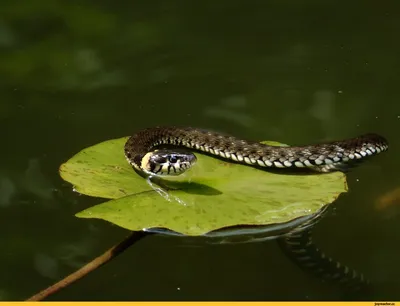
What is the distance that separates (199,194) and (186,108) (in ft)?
6.85

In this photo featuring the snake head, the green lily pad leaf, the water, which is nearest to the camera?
the green lily pad leaf

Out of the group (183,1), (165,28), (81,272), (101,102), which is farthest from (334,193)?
(183,1)

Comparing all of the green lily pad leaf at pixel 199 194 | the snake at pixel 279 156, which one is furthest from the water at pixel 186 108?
the green lily pad leaf at pixel 199 194

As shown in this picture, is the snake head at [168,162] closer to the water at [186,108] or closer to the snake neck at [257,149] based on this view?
the snake neck at [257,149]

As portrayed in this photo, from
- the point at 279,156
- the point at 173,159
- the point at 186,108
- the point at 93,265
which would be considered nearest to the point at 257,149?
the point at 279,156

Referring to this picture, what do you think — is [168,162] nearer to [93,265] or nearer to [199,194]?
[199,194]

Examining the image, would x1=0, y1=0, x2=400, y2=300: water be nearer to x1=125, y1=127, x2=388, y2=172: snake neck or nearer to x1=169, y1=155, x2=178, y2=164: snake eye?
x1=125, y1=127, x2=388, y2=172: snake neck

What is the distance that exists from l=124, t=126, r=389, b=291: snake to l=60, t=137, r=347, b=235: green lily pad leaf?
0.12 meters

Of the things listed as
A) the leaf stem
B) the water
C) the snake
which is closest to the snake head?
the snake

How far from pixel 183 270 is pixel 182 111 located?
2.29 metres

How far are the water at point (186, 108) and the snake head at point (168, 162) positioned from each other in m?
0.45

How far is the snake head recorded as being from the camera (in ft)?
16.4

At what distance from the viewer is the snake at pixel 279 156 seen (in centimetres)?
451

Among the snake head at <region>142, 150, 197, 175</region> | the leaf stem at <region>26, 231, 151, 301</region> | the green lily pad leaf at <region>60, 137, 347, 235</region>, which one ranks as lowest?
the leaf stem at <region>26, 231, 151, 301</region>
